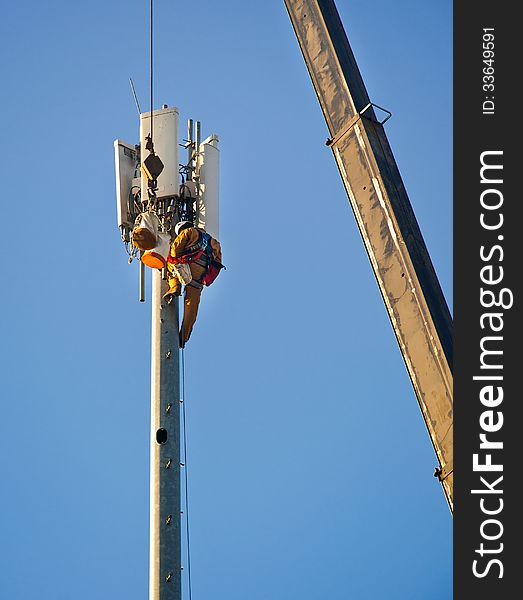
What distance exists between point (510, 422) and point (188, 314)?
12.8m

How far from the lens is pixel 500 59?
33.4 feet

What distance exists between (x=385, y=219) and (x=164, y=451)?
35.2 feet

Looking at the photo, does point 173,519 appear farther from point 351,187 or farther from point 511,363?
point 511,363

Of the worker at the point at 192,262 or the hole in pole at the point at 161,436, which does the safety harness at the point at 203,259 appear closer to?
the worker at the point at 192,262

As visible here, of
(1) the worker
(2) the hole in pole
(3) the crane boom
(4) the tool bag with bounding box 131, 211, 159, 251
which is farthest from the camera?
(4) the tool bag with bounding box 131, 211, 159, 251

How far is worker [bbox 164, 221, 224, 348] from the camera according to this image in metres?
21.3

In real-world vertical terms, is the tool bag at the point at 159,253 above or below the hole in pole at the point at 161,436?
above

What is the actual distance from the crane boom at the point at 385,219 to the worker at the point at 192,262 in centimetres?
910

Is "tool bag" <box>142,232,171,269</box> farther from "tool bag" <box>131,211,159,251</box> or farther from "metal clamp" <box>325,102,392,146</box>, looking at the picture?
"metal clamp" <box>325,102,392,146</box>

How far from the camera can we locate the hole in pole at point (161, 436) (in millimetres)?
21000

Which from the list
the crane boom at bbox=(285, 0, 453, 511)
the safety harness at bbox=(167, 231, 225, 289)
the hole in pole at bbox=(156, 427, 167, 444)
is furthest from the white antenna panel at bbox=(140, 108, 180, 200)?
the crane boom at bbox=(285, 0, 453, 511)

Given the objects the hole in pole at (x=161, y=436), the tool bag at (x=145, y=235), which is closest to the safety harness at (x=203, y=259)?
the tool bag at (x=145, y=235)

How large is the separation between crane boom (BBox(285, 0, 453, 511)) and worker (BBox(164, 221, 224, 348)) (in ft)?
29.9

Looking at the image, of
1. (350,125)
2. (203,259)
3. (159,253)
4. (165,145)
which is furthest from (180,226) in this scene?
(350,125)
